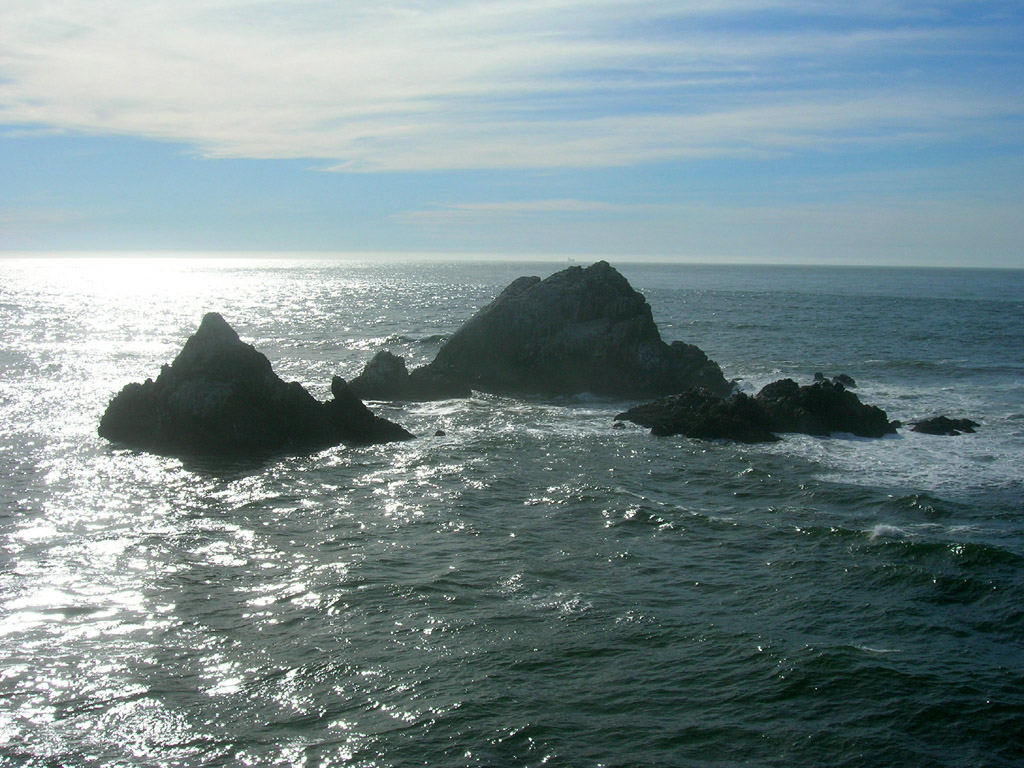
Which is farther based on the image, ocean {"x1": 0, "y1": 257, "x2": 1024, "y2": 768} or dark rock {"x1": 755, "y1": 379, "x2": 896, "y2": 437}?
dark rock {"x1": 755, "y1": 379, "x2": 896, "y2": 437}

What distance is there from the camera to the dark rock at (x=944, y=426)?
33.2 metres

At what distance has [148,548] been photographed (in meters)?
19.8

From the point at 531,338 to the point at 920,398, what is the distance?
19.1 m

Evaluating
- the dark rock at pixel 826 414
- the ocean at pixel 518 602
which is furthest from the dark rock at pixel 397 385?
the dark rock at pixel 826 414

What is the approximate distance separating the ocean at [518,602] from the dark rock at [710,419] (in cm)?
114

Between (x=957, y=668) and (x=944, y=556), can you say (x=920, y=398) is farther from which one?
(x=957, y=668)

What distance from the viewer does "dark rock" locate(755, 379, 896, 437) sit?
109ft

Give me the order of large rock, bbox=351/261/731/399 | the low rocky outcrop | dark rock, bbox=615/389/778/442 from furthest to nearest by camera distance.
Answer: large rock, bbox=351/261/731/399
the low rocky outcrop
dark rock, bbox=615/389/778/442

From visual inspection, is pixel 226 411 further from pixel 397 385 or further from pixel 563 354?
pixel 563 354

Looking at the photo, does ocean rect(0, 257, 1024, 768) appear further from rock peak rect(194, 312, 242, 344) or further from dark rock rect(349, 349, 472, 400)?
dark rock rect(349, 349, 472, 400)

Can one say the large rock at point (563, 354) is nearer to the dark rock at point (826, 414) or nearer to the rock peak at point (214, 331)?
the dark rock at point (826, 414)

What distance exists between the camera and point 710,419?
1305 inches

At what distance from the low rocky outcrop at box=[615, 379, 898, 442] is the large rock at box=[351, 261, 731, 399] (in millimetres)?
7593

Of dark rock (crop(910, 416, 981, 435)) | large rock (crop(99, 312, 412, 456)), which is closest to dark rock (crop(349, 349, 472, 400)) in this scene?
large rock (crop(99, 312, 412, 456))
